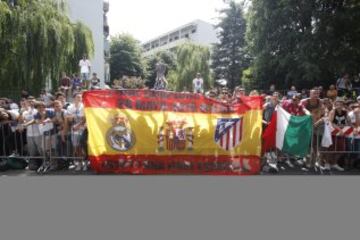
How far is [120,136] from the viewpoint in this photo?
416 inches

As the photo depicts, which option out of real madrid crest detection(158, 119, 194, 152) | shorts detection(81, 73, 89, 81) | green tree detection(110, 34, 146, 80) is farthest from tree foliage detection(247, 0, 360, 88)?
green tree detection(110, 34, 146, 80)

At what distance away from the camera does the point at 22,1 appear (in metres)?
22.1

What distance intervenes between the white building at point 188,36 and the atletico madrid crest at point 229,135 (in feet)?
291

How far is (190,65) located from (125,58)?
21.9m

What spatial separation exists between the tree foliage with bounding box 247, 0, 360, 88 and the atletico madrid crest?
1769cm

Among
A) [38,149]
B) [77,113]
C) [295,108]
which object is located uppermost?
[295,108]

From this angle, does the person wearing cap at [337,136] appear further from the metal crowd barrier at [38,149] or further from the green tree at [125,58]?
the green tree at [125,58]

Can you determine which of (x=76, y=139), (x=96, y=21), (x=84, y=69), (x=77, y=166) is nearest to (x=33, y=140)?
(x=76, y=139)

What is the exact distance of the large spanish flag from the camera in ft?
34.3

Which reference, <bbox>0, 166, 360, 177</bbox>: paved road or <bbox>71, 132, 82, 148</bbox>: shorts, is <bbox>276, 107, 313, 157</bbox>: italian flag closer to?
<bbox>0, 166, 360, 177</bbox>: paved road

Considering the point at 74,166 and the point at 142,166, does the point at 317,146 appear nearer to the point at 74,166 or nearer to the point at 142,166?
the point at 142,166

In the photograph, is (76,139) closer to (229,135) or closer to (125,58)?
(229,135)

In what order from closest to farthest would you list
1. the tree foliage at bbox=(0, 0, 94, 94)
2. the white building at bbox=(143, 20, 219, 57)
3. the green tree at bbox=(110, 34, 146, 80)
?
1. the tree foliage at bbox=(0, 0, 94, 94)
2. the green tree at bbox=(110, 34, 146, 80)
3. the white building at bbox=(143, 20, 219, 57)

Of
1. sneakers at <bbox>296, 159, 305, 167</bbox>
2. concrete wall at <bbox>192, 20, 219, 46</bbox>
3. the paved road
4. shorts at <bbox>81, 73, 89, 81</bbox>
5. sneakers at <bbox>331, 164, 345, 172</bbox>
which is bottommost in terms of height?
the paved road
